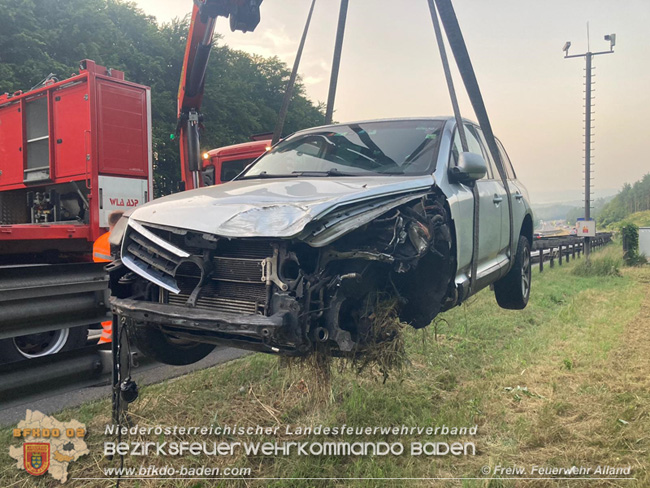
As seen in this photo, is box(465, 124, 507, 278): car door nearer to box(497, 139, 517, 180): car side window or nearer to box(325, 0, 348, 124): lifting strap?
box(497, 139, 517, 180): car side window

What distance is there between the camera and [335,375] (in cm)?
412

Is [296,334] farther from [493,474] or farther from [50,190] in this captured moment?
[50,190]

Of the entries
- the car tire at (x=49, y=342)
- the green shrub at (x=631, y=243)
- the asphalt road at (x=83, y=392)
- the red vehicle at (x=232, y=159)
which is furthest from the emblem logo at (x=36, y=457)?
the green shrub at (x=631, y=243)

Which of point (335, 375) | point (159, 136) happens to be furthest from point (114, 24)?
A: point (335, 375)

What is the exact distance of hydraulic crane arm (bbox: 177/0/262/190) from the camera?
5.61 metres

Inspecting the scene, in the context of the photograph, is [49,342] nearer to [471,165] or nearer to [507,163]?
[471,165]

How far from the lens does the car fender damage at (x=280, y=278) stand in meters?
2.69

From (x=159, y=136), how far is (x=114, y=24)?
4.92 meters

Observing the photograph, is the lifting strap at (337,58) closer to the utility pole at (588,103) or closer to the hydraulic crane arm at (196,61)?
the hydraulic crane arm at (196,61)

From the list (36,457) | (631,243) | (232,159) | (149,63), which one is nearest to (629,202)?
(631,243)

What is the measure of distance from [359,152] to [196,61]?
Answer: 4.43 meters

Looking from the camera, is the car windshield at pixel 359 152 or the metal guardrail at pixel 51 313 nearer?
the metal guardrail at pixel 51 313

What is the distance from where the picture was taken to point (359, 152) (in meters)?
4.02

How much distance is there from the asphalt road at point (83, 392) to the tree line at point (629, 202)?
82.0 meters
